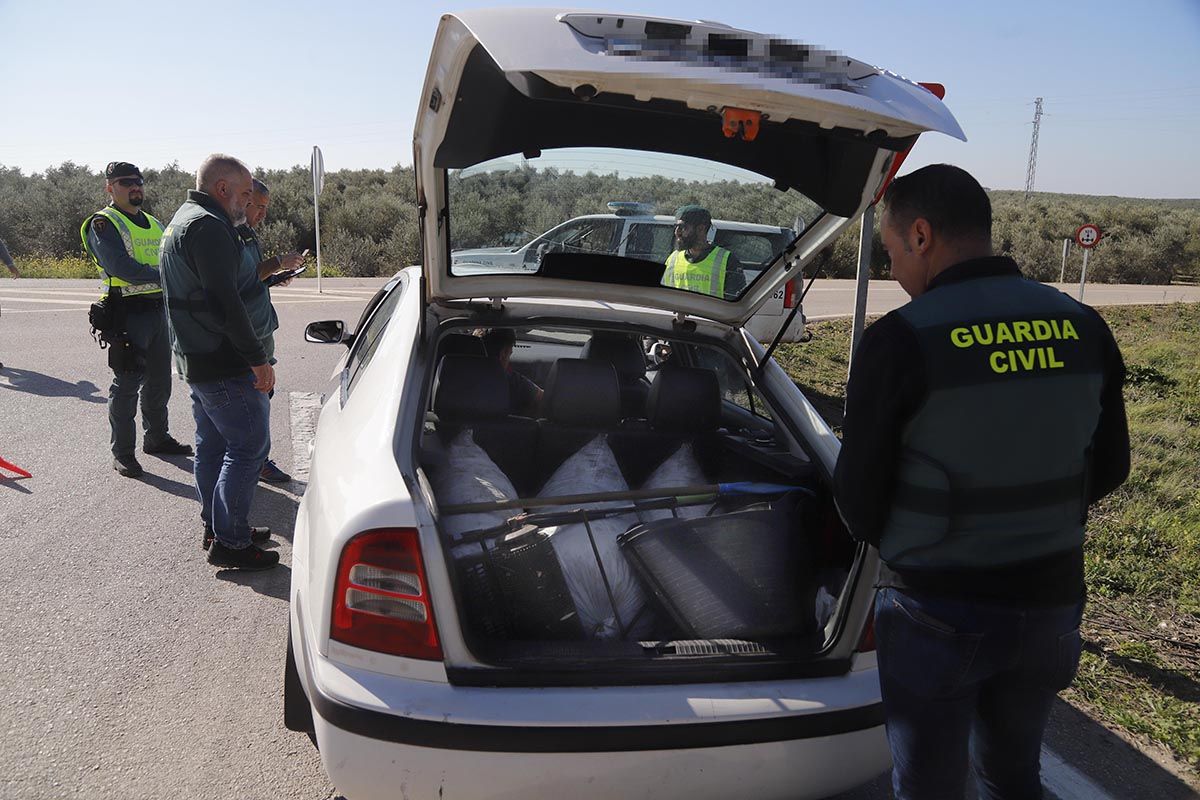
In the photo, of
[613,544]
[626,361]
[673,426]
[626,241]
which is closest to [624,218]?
[626,241]

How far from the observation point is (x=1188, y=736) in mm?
3064

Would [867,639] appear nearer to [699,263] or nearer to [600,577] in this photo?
[600,577]

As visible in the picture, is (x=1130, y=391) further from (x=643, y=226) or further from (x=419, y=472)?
(x=419, y=472)

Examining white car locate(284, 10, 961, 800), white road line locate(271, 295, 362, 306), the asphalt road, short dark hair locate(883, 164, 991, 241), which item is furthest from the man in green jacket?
white road line locate(271, 295, 362, 306)

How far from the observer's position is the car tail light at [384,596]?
204cm

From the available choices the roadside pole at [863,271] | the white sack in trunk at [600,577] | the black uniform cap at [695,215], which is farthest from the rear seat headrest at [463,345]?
the roadside pole at [863,271]

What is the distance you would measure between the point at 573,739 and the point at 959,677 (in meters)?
0.85

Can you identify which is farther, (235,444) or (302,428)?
(302,428)

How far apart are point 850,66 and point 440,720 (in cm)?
185

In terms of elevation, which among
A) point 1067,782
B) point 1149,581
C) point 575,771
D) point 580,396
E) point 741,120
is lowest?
point 1067,782

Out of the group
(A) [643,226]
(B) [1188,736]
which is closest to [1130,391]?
(B) [1188,736]

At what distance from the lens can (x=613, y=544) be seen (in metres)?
2.61

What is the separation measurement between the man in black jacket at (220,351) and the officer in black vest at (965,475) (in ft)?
9.62

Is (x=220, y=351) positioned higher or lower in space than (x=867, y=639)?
higher
